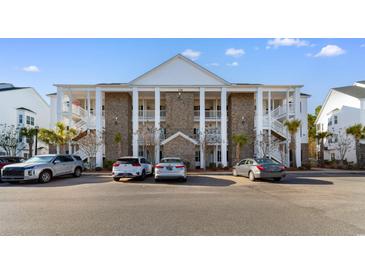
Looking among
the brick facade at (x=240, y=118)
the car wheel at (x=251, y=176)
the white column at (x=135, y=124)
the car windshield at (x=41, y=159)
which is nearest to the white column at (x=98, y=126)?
the white column at (x=135, y=124)

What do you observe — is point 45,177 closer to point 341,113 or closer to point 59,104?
point 59,104

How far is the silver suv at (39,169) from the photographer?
12.5 meters

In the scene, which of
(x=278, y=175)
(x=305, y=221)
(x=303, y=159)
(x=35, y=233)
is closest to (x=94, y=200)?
(x=35, y=233)

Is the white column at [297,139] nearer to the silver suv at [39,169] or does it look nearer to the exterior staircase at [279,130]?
the exterior staircase at [279,130]

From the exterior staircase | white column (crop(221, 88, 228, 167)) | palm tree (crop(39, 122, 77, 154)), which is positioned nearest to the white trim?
palm tree (crop(39, 122, 77, 154))

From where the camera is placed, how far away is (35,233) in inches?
193

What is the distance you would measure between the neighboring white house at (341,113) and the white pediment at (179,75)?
1894 centimetres

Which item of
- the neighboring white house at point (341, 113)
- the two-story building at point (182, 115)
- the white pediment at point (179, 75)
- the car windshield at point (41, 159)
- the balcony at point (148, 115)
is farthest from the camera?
the neighboring white house at point (341, 113)

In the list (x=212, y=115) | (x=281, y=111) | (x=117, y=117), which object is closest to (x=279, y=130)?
(x=281, y=111)

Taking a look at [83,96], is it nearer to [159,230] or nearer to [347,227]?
[159,230]

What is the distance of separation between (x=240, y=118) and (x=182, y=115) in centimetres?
681

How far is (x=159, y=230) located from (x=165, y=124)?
21174 mm

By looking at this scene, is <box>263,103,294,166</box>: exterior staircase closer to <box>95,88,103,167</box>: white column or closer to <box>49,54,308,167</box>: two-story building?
<box>49,54,308,167</box>: two-story building

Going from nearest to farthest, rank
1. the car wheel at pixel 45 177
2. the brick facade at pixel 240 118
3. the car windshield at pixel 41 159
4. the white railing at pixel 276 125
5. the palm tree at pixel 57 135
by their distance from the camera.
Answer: the car wheel at pixel 45 177, the car windshield at pixel 41 159, the palm tree at pixel 57 135, the white railing at pixel 276 125, the brick facade at pixel 240 118
